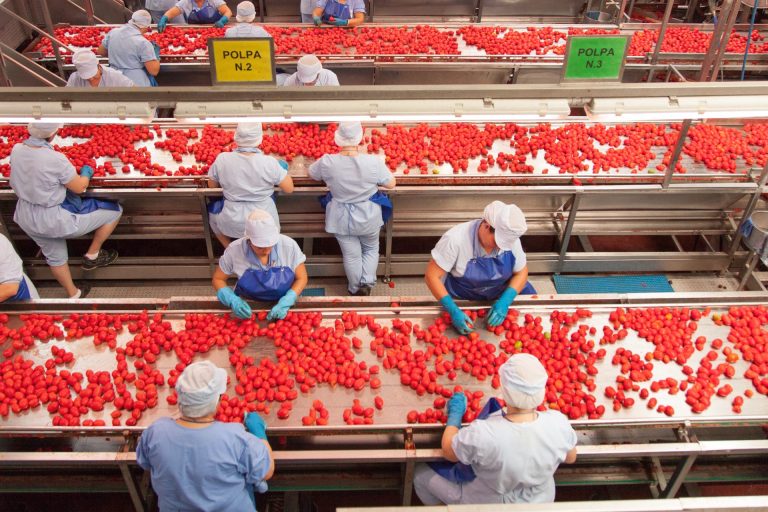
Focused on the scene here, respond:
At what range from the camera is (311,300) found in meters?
4.41

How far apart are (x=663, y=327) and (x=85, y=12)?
914 centimetres

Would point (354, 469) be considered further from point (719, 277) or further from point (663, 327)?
point (719, 277)

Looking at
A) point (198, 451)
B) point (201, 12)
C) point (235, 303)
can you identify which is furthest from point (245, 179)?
point (201, 12)

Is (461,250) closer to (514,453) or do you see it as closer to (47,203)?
(514,453)

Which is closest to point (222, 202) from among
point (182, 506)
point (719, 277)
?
point (182, 506)

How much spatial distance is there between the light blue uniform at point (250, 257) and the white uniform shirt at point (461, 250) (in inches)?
40.4

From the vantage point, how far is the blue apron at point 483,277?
168 inches

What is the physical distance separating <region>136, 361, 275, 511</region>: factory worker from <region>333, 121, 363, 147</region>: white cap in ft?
8.34

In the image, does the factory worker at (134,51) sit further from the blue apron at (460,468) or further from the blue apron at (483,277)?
the blue apron at (460,468)

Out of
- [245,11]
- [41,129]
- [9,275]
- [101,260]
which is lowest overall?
[101,260]

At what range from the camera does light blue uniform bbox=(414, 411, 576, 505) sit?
3.07 m

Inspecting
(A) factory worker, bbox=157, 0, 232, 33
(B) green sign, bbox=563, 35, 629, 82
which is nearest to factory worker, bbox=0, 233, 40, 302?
(B) green sign, bbox=563, 35, 629, 82

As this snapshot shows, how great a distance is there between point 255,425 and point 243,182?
2.40 meters

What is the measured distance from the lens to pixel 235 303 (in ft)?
13.7
